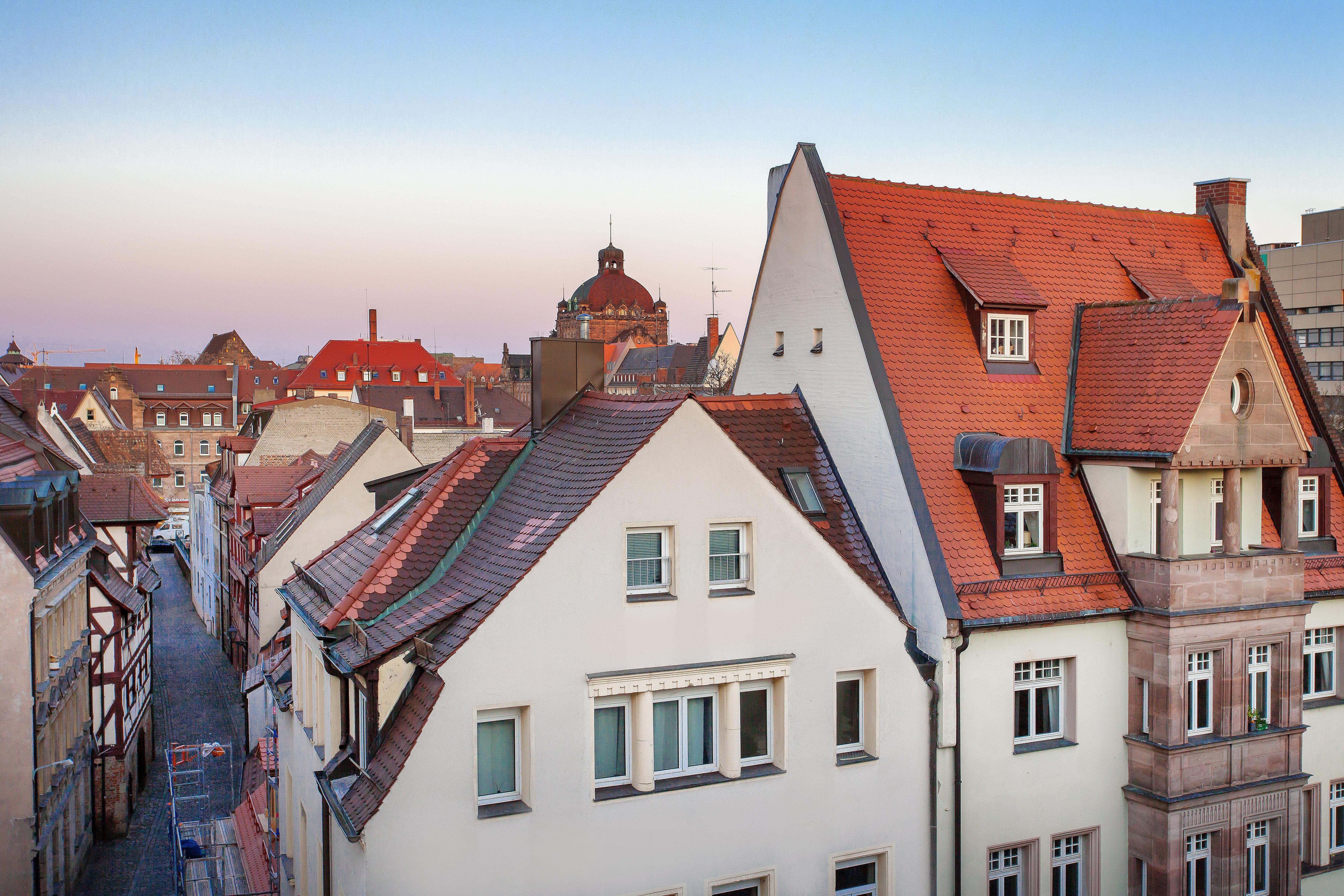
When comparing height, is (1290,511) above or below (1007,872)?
above

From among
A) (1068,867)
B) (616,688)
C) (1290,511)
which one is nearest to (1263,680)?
(1290,511)

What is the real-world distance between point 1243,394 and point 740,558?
9.22 meters

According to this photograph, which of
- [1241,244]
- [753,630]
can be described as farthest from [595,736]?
[1241,244]

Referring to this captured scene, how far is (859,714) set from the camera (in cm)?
1658

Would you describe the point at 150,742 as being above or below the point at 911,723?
below

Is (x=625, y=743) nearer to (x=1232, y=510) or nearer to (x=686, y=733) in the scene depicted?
(x=686, y=733)

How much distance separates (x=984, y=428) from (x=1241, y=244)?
9650 millimetres

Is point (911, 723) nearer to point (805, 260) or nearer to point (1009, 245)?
point (805, 260)

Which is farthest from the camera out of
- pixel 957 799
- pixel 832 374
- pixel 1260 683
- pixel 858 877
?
pixel 832 374

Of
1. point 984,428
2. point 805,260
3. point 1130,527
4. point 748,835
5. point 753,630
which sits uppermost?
point 805,260

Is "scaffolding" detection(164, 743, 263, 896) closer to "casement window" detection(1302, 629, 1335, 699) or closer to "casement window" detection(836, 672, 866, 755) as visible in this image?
"casement window" detection(836, 672, 866, 755)

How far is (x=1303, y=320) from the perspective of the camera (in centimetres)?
4728

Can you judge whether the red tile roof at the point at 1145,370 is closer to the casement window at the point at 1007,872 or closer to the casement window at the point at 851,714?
the casement window at the point at 851,714

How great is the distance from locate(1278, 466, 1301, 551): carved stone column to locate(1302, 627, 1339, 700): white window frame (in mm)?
2142
